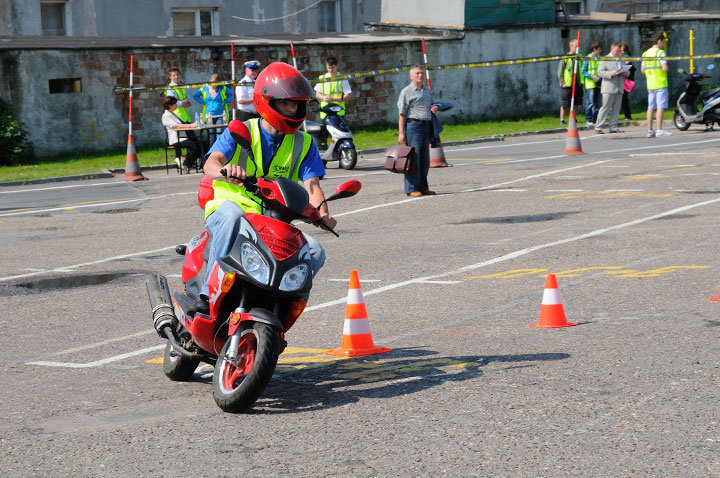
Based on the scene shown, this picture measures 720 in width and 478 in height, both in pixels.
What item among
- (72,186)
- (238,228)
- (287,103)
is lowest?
(72,186)

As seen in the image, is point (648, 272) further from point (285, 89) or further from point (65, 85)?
point (65, 85)

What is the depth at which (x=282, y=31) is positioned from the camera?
3866cm

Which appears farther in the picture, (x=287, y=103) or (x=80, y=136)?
(x=80, y=136)

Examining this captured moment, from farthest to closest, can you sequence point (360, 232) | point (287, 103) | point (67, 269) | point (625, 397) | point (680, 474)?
1. point (360, 232)
2. point (67, 269)
3. point (287, 103)
4. point (625, 397)
5. point (680, 474)

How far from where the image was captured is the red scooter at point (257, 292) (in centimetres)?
619

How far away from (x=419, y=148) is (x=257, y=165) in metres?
10.3

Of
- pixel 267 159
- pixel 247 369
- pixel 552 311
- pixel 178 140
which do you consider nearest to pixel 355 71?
pixel 178 140

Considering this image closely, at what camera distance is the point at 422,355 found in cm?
752

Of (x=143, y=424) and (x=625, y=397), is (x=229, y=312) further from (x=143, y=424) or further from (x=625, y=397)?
(x=625, y=397)

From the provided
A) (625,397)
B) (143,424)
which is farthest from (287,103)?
(625,397)

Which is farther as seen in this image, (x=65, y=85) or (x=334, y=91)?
(x=65, y=85)

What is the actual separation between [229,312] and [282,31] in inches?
1296

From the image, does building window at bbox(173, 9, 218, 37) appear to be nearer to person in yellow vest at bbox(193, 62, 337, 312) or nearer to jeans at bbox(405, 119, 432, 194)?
jeans at bbox(405, 119, 432, 194)

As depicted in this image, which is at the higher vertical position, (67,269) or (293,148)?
(293,148)
